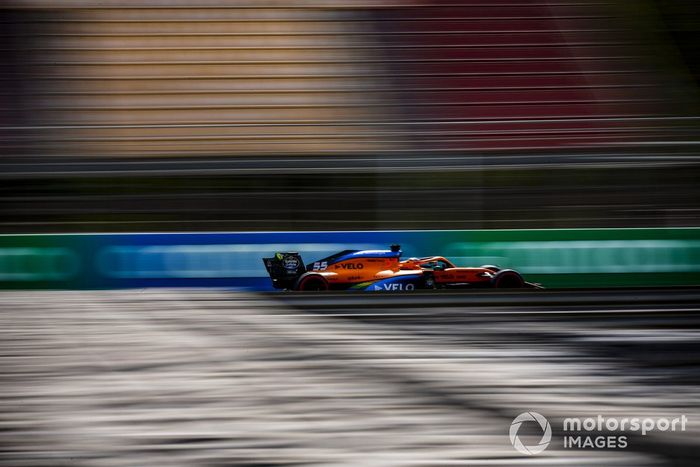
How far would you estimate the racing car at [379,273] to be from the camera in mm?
6723

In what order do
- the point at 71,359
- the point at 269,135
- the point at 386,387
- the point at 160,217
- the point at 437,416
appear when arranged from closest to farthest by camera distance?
the point at 437,416 < the point at 386,387 < the point at 71,359 < the point at 160,217 < the point at 269,135

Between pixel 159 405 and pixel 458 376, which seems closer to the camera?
pixel 159 405

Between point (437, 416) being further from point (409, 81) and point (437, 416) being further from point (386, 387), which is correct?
point (409, 81)

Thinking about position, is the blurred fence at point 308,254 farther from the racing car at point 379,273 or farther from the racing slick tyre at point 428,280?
the racing slick tyre at point 428,280

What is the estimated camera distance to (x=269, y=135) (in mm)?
8828

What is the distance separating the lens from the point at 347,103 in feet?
29.9

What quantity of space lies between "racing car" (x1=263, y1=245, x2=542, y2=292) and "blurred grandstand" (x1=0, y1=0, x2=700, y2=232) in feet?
2.08

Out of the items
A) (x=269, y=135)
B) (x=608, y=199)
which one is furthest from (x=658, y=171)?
(x=269, y=135)

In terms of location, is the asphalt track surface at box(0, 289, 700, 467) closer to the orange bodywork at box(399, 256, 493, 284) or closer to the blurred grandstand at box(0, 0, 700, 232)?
the orange bodywork at box(399, 256, 493, 284)

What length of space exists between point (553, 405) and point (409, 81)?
21.5ft

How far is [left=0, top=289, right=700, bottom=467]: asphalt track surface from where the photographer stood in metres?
2.71
